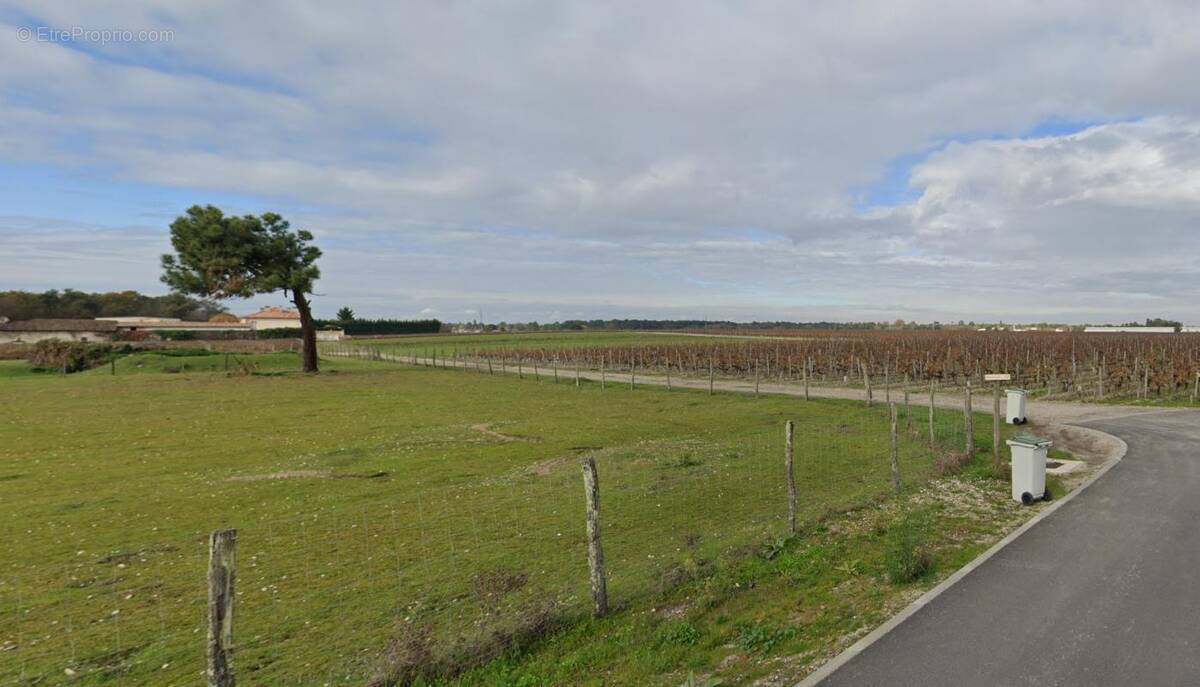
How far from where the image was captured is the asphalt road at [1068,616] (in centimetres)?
488

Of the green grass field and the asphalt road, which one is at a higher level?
the asphalt road

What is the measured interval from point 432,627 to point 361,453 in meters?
10.7

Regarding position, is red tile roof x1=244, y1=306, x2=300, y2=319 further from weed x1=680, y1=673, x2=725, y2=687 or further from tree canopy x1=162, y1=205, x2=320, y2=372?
weed x1=680, y1=673, x2=725, y2=687

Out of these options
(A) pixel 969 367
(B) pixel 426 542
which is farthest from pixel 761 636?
(A) pixel 969 367

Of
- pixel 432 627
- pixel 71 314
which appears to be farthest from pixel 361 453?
pixel 71 314

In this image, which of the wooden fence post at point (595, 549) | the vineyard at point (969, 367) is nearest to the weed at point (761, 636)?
the wooden fence post at point (595, 549)

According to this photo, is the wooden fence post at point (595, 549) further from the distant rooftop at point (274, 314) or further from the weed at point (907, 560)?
the distant rooftop at point (274, 314)

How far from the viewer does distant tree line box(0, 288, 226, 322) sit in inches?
3991

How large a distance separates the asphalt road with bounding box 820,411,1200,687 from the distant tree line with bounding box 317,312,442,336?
12632 centimetres

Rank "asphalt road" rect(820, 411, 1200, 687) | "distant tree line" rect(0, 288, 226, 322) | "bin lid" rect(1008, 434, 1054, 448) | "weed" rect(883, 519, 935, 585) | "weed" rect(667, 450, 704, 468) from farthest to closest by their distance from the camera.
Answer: "distant tree line" rect(0, 288, 226, 322), "weed" rect(667, 450, 704, 468), "bin lid" rect(1008, 434, 1054, 448), "weed" rect(883, 519, 935, 585), "asphalt road" rect(820, 411, 1200, 687)

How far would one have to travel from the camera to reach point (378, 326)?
127312 millimetres

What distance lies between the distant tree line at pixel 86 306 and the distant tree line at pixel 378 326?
2103 cm

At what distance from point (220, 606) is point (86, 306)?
147921mm

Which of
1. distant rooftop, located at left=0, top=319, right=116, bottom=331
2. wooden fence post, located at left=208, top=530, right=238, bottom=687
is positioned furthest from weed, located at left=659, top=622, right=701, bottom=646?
distant rooftop, located at left=0, top=319, right=116, bottom=331
